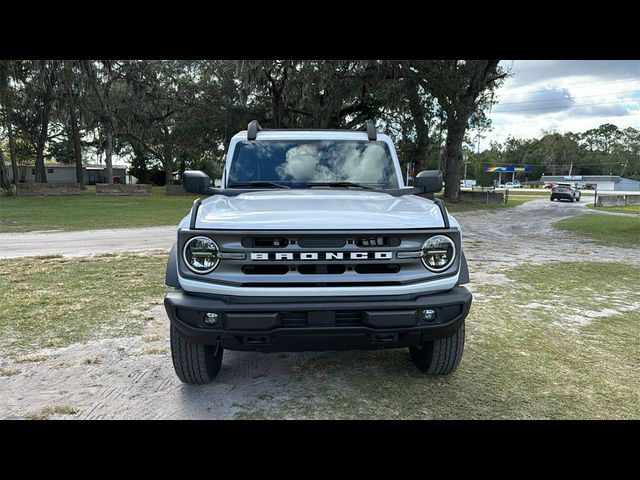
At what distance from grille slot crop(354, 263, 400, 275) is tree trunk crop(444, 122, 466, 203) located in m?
22.0

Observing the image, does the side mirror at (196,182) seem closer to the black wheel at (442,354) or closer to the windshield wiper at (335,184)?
the windshield wiper at (335,184)

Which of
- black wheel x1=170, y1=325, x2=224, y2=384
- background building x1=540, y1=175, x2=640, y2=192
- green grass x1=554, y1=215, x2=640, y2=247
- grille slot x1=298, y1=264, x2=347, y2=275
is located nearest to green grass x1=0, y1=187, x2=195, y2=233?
black wheel x1=170, y1=325, x2=224, y2=384

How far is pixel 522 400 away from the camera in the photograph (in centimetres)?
329

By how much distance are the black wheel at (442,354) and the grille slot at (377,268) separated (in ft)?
Answer: 2.61

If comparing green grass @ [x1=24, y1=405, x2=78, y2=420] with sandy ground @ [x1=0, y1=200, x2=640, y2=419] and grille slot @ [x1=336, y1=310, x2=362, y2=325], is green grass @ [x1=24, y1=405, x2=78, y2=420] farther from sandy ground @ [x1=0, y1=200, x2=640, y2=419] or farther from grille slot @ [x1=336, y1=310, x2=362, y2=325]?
grille slot @ [x1=336, y1=310, x2=362, y2=325]

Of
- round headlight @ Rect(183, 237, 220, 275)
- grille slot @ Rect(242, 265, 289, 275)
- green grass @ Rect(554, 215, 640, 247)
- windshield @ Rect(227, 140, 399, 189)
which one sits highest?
windshield @ Rect(227, 140, 399, 189)

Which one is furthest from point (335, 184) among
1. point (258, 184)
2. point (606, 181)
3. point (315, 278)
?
point (606, 181)

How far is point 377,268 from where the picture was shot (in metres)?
2.94

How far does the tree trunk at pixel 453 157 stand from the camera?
23589 millimetres

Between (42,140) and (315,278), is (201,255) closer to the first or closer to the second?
(315,278)

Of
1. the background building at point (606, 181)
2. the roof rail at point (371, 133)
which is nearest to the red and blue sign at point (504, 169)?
the background building at point (606, 181)

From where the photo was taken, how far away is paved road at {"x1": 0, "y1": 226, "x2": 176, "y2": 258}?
943cm

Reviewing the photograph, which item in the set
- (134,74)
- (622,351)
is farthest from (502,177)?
(622,351)
